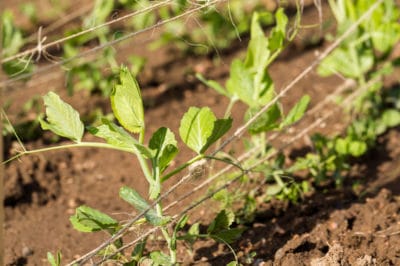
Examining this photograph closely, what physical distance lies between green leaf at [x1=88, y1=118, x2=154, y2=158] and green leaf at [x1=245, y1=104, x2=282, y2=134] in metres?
0.49

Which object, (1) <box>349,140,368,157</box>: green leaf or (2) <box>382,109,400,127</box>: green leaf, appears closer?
(1) <box>349,140,368,157</box>: green leaf

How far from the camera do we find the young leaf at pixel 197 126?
5.82 ft

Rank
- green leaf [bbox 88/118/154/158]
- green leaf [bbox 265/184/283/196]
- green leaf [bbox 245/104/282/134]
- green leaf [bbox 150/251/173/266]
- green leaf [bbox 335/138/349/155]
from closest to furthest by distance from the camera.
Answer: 1. green leaf [bbox 88/118/154/158]
2. green leaf [bbox 150/251/173/266]
3. green leaf [bbox 245/104/282/134]
4. green leaf [bbox 265/184/283/196]
5. green leaf [bbox 335/138/349/155]

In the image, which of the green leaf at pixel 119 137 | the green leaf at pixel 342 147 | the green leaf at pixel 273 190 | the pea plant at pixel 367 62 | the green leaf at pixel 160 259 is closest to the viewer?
the green leaf at pixel 119 137

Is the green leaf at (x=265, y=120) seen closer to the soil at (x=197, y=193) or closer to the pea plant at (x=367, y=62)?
the soil at (x=197, y=193)

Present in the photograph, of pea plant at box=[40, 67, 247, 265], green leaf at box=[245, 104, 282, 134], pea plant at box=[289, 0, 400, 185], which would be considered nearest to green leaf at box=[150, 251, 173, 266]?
pea plant at box=[40, 67, 247, 265]

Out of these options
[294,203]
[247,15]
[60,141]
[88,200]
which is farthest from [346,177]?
[247,15]

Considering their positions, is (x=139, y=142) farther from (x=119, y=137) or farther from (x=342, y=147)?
(x=342, y=147)

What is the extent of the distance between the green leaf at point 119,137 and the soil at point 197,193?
0.67 feet

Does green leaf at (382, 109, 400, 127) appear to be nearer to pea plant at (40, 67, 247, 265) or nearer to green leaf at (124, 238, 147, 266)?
pea plant at (40, 67, 247, 265)

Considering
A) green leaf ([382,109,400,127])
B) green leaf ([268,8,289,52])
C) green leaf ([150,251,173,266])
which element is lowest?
green leaf ([382,109,400,127])

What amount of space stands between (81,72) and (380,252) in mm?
1747

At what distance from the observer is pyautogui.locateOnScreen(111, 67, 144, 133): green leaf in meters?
1.75

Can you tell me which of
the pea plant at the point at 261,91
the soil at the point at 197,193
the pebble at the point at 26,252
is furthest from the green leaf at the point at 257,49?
the pebble at the point at 26,252
